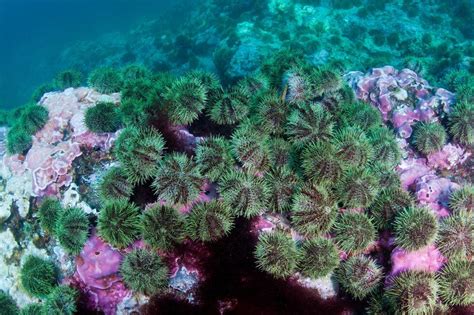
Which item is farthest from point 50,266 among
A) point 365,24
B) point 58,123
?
point 365,24

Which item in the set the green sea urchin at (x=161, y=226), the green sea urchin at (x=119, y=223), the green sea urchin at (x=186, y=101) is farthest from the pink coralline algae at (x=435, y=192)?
the green sea urchin at (x=119, y=223)

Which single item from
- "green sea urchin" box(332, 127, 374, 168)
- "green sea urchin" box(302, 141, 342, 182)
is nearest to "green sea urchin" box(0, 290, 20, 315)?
"green sea urchin" box(302, 141, 342, 182)

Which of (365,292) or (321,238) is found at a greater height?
(321,238)

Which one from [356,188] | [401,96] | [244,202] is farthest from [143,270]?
[401,96]

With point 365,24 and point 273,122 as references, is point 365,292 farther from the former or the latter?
point 365,24

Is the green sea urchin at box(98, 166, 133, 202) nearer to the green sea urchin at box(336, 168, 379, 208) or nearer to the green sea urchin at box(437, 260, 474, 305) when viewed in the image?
the green sea urchin at box(336, 168, 379, 208)
